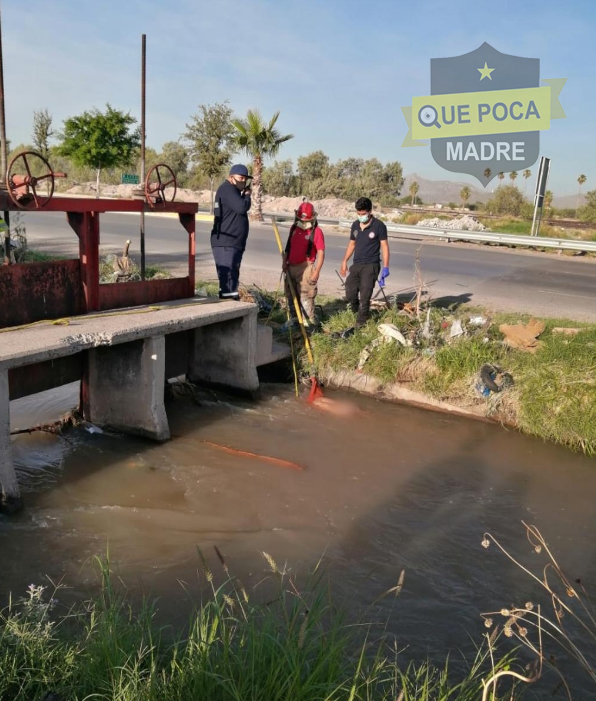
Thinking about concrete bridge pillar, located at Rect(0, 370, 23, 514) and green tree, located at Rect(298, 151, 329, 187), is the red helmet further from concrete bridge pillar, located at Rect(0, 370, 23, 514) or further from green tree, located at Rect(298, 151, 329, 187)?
green tree, located at Rect(298, 151, 329, 187)

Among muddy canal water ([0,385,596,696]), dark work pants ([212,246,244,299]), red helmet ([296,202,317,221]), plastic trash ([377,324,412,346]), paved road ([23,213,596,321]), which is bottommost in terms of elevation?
muddy canal water ([0,385,596,696])

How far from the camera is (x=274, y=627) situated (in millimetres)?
2799

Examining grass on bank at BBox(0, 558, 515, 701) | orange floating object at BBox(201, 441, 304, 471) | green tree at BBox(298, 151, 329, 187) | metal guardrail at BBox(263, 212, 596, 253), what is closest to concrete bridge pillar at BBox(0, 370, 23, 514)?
orange floating object at BBox(201, 441, 304, 471)

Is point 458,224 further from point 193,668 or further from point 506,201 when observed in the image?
point 193,668

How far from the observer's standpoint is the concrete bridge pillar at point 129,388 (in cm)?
636

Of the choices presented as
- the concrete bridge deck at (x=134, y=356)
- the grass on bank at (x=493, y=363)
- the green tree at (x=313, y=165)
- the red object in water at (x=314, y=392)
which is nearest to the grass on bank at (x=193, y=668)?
the concrete bridge deck at (x=134, y=356)

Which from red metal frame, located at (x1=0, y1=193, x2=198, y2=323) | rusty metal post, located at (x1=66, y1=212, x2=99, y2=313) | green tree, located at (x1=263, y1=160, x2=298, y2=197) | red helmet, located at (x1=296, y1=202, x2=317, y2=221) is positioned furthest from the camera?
green tree, located at (x1=263, y1=160, x2=298, y2=197)

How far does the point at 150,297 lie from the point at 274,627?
5230mm

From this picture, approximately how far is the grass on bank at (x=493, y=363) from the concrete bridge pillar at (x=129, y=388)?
2.50m

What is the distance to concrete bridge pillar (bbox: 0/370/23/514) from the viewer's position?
481 cm

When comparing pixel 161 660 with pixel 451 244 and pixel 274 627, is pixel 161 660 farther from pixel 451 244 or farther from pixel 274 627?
pixel 451 244

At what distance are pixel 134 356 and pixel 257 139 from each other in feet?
80.9

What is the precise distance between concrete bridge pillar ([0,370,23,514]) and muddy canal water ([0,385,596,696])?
0.12 meters

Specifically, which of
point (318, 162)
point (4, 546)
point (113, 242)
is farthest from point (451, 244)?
point (318, 162)
